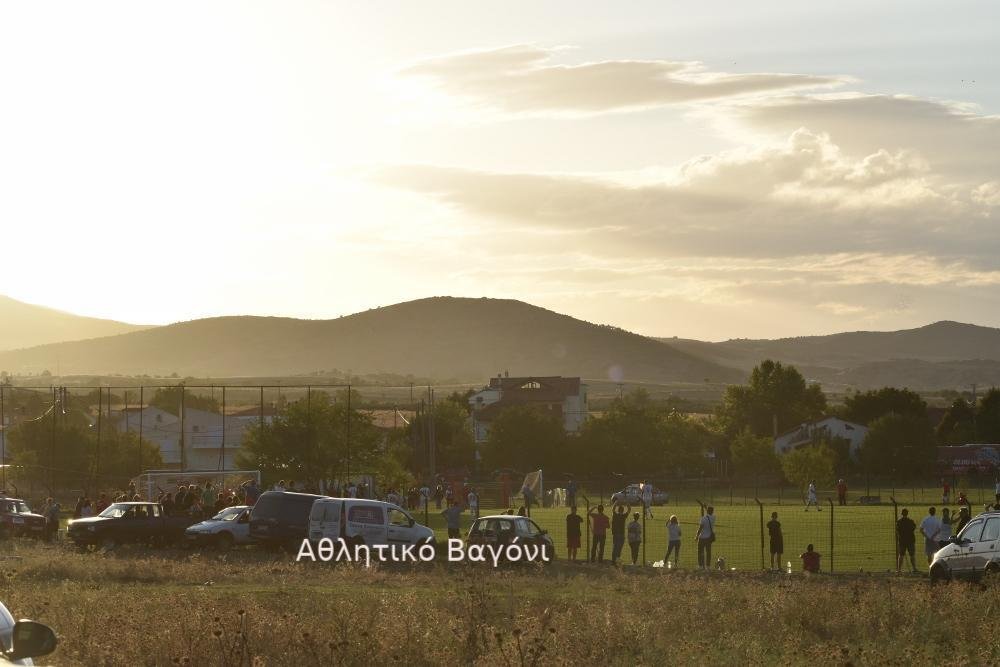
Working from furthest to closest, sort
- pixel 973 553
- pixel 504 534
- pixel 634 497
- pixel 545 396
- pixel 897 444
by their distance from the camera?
pixel 545 396
pixel 897 444
pixel 634 497
pixel 504 534
pixel 973 553

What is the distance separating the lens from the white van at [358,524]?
3684 centimetres

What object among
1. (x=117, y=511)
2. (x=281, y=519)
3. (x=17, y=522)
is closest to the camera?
(x=281, y=519)

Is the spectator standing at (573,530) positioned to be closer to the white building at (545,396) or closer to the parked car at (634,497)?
the parked car at (634,497)

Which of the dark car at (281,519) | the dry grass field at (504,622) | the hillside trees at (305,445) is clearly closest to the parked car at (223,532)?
the dark car at (281,519)

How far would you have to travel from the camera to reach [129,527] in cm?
4028

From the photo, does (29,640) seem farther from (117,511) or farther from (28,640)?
(117,511)

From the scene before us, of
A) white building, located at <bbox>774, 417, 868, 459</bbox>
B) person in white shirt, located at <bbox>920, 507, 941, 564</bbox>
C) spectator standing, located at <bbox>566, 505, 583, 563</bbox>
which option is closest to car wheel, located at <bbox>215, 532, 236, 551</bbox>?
spectator standing, located at <bbox>566, 505, 583, 563</bbox>

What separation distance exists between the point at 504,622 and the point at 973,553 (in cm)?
1238

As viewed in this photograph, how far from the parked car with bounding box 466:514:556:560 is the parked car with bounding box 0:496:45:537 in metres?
15.3

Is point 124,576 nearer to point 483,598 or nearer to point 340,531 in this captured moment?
point 340,531

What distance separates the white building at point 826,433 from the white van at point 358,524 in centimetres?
8039

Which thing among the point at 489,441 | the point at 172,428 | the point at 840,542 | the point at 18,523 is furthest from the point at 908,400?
→ the point at 18,523

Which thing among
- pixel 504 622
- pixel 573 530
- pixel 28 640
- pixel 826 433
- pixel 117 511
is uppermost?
pixel 28 640

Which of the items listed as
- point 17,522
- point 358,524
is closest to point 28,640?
point 358,524
